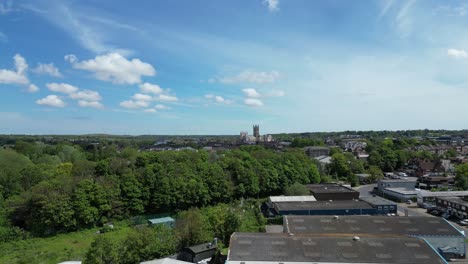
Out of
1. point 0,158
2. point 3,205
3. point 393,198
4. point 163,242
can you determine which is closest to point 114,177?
point 3,205

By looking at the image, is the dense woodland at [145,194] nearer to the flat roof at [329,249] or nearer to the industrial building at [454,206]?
the flat roof at [329,249]

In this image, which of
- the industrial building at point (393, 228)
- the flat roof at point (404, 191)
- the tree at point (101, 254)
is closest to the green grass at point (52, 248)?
the tree at point (101, 254)

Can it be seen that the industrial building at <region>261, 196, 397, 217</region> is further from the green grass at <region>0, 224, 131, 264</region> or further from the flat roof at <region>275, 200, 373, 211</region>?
the green grass at <region>0, 224, 131, 264</region>

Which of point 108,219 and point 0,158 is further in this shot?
point 0,158

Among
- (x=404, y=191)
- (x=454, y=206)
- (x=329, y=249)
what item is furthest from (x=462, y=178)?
(x=329, y=249)

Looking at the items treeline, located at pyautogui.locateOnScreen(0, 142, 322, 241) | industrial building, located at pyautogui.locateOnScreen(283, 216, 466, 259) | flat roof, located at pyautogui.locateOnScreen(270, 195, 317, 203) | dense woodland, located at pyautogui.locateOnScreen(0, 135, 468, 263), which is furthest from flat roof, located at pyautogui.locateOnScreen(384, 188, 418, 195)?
industrial building, located at pyautogui.locateOnScreen(283, 216, 466, 259)

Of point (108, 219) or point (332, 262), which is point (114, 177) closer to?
point (108, 219)

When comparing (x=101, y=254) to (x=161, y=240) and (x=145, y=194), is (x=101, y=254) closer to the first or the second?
(x=161, y=240)
